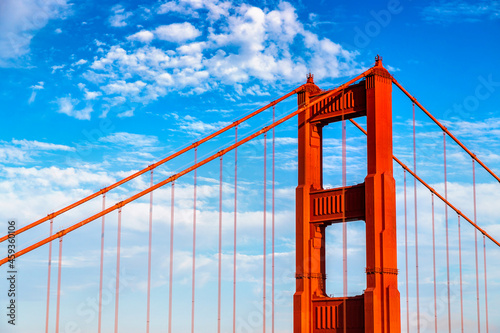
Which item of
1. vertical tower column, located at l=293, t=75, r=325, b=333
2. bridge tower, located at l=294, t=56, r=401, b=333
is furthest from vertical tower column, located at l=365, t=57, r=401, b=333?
vertical tower column, located at l=293, t=75, r=325, b=333

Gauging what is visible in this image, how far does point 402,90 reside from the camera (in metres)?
44.5

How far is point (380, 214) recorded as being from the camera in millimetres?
39438

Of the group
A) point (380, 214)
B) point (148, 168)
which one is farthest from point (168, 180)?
point (380, 214)

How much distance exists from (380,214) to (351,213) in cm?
179

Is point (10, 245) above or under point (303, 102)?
under

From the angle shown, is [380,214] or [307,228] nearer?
[380,214]

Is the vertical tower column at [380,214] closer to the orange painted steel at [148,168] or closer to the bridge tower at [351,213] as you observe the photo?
the bridge tower at [351,213]

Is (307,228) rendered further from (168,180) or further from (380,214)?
(168,180)

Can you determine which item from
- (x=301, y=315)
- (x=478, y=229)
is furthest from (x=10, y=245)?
(x=478, y=229)

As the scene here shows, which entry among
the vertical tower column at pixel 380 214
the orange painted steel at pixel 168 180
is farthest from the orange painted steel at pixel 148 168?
the vertical tower column at pixel 380 214

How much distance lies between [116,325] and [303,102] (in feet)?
50.1

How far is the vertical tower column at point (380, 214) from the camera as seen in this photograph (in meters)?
38.6

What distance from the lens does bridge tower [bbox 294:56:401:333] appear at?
3881 cm

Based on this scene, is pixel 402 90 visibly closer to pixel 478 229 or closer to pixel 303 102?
pixel 303 102
